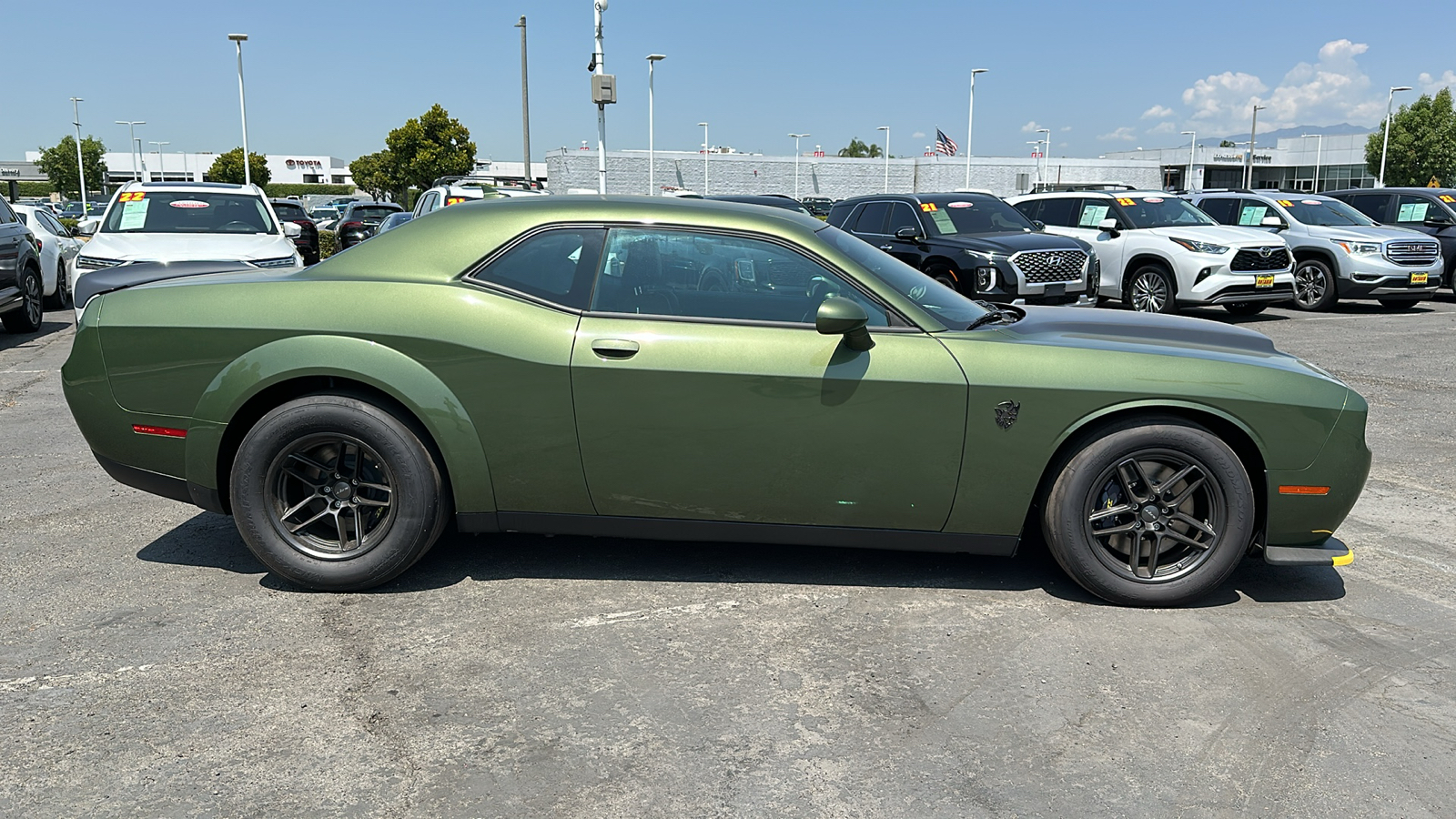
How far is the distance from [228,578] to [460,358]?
141cm

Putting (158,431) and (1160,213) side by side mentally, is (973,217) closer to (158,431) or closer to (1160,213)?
(1160,213)

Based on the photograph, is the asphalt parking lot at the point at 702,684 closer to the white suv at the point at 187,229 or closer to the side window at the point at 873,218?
the white suv at the point at 187,229

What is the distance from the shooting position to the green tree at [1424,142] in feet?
203

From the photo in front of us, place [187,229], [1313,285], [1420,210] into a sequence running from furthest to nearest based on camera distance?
[1420,210], [1313,285], [187,229]

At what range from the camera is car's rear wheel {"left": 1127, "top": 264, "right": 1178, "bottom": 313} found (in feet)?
→ 45.3

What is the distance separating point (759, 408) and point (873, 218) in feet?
35.0

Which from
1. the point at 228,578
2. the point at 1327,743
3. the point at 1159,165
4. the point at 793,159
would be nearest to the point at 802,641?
the point at 1327,743

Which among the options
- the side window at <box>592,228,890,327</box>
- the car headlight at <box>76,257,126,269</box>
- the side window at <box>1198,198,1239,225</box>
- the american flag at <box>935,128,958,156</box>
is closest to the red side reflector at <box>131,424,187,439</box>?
the side window at <box>592,228,890,327</box>

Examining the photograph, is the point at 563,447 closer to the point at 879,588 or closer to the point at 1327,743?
the point at 879,588

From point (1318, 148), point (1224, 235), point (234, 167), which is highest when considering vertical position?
point (1318, 148)

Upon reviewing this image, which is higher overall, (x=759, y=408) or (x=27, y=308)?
(x=759, y=408)

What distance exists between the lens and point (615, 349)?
3.96 meters

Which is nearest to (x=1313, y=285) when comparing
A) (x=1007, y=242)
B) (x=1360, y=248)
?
(x=1360, y=248)

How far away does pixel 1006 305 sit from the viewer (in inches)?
198
